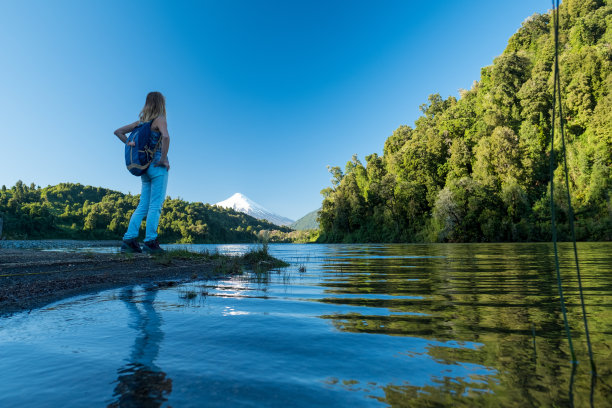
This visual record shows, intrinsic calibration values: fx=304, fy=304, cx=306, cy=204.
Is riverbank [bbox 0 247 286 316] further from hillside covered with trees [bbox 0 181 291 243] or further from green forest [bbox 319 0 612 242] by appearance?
green forest [bbox 319 0 612 242]

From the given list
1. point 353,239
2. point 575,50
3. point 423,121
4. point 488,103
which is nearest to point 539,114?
point 488,103

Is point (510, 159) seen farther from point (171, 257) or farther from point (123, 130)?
point (123, 130)

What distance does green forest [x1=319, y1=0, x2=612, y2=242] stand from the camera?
4244cm

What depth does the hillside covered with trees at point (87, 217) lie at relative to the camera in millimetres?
74750

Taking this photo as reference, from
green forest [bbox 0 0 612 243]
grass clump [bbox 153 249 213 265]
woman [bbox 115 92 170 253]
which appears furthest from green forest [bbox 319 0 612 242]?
woman [bbox 115 92 170 253]

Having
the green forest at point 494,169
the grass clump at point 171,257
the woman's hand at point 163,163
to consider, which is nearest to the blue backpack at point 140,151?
the woman's hand at point 163,163

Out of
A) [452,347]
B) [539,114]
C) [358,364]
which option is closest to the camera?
[358,364]

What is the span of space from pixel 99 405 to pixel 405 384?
132 cm

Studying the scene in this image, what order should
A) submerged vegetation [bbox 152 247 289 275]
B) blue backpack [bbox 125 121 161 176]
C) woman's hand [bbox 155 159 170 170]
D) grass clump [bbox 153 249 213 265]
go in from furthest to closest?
submerged vegetation [bbox 152 247 289 275] < grass clump [bbox 153 249 213 265] < woman's hand [bbox 155 159 170 170] < blue backpack [bbox 125 121 161 176]

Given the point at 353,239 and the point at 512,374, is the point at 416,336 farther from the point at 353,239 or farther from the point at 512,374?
the point at 353,239

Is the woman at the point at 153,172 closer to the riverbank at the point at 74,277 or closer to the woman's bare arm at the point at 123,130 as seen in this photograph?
the woman's bare arm at the point at 123,130

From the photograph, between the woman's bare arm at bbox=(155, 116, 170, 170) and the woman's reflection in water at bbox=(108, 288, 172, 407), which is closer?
the woman's reflection in water at bbox=(108, 288, 172, 407)

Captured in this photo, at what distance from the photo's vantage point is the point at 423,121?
272 ft

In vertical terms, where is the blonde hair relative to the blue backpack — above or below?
above
